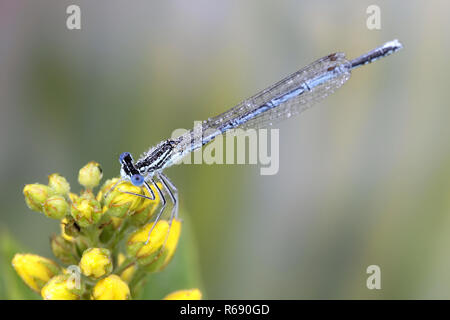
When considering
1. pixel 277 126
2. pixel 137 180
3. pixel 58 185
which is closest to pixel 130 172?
pixel 137 180

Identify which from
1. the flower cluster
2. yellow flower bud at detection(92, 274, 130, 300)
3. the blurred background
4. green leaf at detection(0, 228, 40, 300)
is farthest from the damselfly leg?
the blurred background

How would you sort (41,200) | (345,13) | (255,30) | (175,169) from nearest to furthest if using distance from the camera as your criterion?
(41,200), (175,169), (345,13), (255,30)

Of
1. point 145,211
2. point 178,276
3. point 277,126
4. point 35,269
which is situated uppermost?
point 277,126

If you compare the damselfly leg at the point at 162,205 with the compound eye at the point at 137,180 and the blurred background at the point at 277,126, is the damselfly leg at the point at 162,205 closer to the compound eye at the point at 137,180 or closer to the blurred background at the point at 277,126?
the compound eye at the point at 137,180

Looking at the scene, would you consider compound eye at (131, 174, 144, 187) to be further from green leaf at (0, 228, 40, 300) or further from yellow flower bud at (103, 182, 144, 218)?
green leaf at (0, 228, 40, 300)

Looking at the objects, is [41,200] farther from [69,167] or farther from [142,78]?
[142,78]

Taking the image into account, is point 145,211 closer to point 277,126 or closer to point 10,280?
point 10,280
